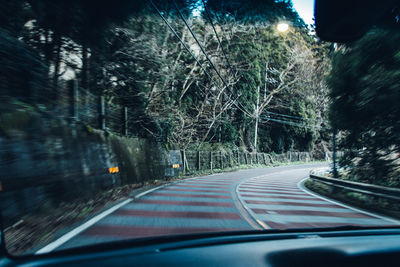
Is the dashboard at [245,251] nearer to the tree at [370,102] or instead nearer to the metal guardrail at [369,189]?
the metal guardrail at [369,189]

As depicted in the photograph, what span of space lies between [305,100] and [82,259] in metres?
42.7

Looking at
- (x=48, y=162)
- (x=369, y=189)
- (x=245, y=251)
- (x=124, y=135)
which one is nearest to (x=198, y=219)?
(x=48, y=162)

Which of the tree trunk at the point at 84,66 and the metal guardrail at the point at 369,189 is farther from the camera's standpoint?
the tree trunk at the point at 84,66

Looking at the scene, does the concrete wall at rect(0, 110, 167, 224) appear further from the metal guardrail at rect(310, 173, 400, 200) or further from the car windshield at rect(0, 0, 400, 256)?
the metal guardrail at rect(310, 173, 400, 200)

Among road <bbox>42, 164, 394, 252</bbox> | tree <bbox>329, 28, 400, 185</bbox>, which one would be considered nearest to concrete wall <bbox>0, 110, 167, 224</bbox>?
road <bbox>42, 164, 394, 252</bbox>

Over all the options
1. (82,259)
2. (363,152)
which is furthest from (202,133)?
(82,259)

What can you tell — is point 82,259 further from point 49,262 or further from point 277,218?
point 277,218

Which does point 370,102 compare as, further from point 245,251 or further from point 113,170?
point 113,170

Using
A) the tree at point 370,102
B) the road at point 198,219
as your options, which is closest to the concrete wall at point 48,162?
the road at point 198,219

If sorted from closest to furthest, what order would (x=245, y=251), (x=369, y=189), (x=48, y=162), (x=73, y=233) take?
(x=245, y=251) → (x=73, y=233) → (x=48, y=162) → (x=369, y=189)

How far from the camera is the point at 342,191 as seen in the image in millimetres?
9664

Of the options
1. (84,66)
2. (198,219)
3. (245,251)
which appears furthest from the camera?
(84,66)

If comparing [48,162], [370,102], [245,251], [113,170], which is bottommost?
[245,251]

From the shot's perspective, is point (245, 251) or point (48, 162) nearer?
point (245, 251)
